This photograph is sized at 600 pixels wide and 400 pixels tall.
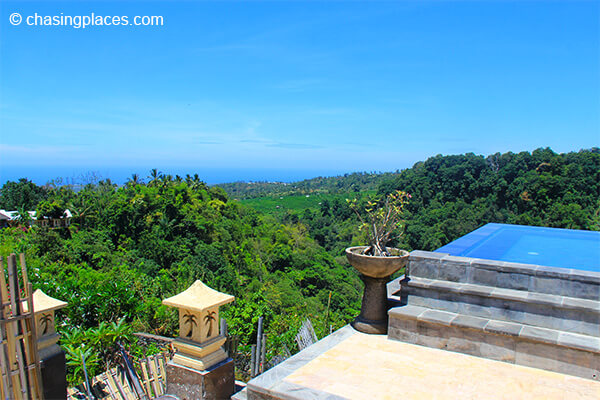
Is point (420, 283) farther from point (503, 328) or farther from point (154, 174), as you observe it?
point (154, 174)

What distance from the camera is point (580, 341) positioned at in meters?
3.70

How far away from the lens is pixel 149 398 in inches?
175

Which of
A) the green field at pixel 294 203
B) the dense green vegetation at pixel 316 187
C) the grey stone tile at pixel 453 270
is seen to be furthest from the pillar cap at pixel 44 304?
the dense green vegetation at pixel 316 187

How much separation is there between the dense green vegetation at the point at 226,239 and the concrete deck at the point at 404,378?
A: 9.64 ft

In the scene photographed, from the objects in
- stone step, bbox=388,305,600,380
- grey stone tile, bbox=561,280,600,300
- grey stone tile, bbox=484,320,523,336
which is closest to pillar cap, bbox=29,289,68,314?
stone step, bbox=388,305,600,380

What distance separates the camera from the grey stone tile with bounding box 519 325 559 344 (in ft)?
12.3

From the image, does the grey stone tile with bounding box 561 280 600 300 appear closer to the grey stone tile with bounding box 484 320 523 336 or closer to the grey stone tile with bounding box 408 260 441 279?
the grey stone tile with bounding box 484 320 523 336

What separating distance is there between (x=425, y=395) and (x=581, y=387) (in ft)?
4.46

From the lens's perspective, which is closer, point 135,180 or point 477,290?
point 477,290

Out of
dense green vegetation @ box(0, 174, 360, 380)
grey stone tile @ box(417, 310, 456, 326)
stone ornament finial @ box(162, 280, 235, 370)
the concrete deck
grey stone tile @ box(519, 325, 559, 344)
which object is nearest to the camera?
the concrete deck

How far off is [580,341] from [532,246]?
337cm

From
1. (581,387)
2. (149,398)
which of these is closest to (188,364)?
(149,398)

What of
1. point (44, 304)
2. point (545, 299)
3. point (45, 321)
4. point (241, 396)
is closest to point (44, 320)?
point (45, 321)

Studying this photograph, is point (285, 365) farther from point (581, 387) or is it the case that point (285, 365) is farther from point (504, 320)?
point (581, 387)
